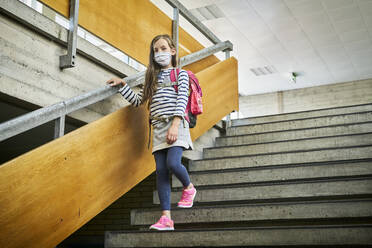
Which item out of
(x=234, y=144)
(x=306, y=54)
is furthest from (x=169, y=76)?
(x=306, y=54)

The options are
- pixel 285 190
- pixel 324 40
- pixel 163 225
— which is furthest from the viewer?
pixel 324 40

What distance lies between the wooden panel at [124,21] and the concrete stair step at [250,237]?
1.61 m

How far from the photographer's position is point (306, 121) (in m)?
4.54

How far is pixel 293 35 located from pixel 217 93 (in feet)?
17.8

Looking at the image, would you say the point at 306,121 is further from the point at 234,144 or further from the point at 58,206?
the point at 58,206

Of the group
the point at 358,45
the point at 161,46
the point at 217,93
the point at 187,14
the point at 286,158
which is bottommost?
the point at 286,158

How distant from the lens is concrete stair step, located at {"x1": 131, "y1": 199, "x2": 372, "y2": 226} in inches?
102

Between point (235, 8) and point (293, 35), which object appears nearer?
point (235, 8)

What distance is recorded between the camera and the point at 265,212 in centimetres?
281

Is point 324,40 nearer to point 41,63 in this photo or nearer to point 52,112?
point 41,63

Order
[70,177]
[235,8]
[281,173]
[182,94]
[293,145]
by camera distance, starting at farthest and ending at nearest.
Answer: [235,8] → [293,145] → [281,173] → [182,94] → [70,177]

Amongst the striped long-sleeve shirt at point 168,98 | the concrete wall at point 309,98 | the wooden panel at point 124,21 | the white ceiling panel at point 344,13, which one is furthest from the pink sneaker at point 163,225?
the concrete wall at point 309,98

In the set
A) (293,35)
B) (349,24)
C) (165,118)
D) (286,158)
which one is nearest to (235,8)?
(293,35)

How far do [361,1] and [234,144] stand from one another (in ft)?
16.9
